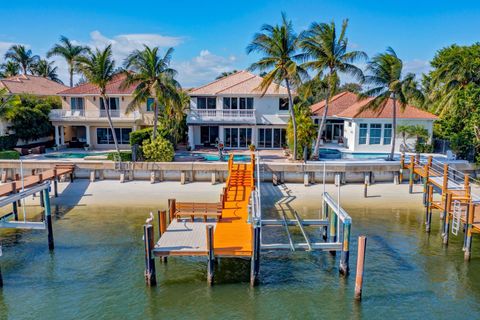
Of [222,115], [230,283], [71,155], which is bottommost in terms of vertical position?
[230,283]

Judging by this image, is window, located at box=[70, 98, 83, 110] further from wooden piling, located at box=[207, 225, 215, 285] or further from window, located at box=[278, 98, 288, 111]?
wooden piling, located at box=[207, 225, 215, 285]

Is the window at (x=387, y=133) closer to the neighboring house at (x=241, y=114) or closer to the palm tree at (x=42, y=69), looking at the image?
the neighboring house at (x=241, y=114)

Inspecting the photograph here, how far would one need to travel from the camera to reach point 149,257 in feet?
45.4

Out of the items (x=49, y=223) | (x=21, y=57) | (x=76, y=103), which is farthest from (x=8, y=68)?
(x=49, y=223)

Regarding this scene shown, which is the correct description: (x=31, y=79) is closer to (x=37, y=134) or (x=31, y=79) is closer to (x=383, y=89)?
(x=37, y=134)

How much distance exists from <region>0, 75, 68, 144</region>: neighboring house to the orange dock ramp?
995 inches

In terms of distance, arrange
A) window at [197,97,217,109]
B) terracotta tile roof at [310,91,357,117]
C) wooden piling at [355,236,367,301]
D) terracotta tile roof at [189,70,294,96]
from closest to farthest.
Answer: wooden piling at [355,236,367,301] → terracotta tile roof at [189,70,294,96] → window at [197,97,217,109] → terracotta tile roof at [310,91,357,117]

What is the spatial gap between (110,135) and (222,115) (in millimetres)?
11936

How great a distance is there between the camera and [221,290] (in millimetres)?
13938

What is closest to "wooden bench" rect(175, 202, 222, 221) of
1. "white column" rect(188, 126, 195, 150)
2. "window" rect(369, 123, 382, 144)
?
"white column" rect(188, 126, 195, 150)

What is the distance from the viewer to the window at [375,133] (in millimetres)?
36719

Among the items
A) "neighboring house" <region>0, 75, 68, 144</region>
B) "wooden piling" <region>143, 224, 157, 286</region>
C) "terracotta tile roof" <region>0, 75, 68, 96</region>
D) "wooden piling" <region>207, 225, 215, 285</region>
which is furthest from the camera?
"terracotta tile roof" <region>0, 75, 68, 96</region>

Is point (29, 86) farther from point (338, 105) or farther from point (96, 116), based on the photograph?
point (338, 105)

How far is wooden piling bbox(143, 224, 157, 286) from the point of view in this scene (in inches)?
534
